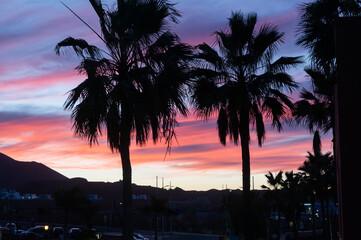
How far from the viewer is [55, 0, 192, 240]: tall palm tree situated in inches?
633

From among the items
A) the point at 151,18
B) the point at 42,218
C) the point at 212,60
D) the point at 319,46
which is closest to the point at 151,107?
the point at 151,18

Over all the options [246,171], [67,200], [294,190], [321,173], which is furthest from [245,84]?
[67,200]

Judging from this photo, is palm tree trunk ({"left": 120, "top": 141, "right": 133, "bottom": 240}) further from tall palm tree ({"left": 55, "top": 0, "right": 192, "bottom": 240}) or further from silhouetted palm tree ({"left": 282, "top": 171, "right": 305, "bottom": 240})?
silhouetted palm tree ({"left": 282, "top": 171, "right": 305, "bottom": 240})

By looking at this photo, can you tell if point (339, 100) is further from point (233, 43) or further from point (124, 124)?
point (233, 43)

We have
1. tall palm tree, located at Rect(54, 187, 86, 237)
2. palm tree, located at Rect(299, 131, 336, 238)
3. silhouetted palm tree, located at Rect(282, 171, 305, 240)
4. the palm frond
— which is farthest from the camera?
tall palm tree, located at Rect(54, 187, 86, 237)

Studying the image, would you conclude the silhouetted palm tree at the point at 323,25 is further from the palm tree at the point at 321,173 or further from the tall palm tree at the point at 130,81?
the palm tree at the point at 321,173

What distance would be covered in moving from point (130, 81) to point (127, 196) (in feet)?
12.2

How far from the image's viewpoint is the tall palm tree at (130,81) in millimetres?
16078

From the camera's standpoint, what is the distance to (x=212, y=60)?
2308 centimetres

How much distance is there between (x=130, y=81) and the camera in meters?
16.8

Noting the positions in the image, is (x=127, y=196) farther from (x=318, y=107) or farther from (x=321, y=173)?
(x=321, y=173)

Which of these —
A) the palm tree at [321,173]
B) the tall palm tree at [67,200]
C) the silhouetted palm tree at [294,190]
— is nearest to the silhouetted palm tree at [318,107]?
the palm tree at [321,173]

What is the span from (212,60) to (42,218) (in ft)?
416

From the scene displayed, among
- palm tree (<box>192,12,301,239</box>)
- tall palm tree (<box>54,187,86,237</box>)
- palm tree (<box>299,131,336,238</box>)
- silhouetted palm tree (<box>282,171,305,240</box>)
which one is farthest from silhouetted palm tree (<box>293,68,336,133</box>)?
tall palm tree (<box>54,187,86,237</box>)
